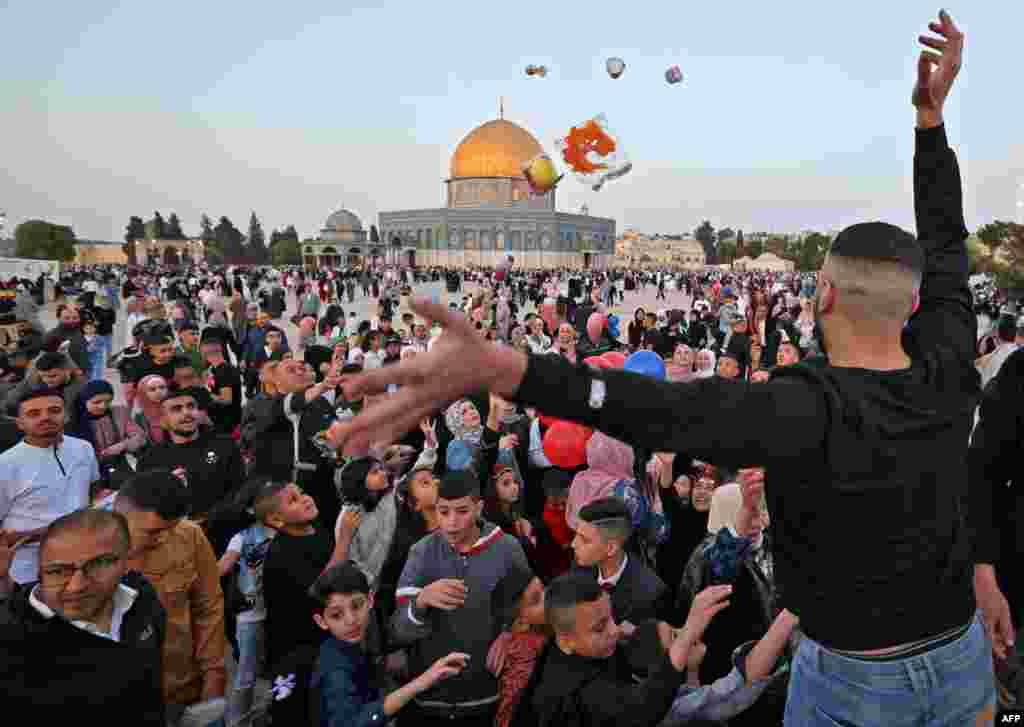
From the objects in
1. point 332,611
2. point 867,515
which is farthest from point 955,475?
point 332,611

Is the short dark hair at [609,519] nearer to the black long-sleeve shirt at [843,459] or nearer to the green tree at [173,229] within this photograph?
the black long-sleeve shirt at [843,459]

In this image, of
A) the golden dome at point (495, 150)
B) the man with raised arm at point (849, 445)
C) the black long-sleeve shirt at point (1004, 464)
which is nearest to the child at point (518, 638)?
the man with raised arm at point (849, 445)

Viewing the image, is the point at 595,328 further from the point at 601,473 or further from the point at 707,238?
the point at 707,238

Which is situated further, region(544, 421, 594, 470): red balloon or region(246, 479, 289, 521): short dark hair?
region(544, 421, 594, 470): red balloon

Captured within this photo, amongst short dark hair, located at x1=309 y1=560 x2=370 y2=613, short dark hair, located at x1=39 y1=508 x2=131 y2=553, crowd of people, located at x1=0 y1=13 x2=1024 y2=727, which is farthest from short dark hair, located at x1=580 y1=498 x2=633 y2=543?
short dark hair, located at x1=39 y1=508 x2=131 y2=553

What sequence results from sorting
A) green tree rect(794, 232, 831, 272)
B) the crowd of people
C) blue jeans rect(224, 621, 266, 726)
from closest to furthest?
the crowd of people, blue jeans rect(224, 621, 266, 726), green tree rect(794, 232, 831, 272)

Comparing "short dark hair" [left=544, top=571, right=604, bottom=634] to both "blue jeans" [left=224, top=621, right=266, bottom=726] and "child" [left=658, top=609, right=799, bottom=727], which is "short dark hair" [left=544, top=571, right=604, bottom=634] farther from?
"blue jeans" [left=224, top=621, right=266, bottom=726]

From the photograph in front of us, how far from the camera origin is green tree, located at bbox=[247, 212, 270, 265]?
95.9 metres

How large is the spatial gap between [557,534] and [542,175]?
51.9 ft

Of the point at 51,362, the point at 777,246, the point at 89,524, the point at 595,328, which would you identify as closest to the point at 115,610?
the point at 89,524

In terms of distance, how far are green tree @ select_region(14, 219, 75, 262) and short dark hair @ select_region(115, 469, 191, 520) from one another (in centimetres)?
7190

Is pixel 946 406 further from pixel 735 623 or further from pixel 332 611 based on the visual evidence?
pixel 332 611

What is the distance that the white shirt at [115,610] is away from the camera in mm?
1858

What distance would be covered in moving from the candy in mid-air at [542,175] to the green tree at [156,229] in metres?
93.6
